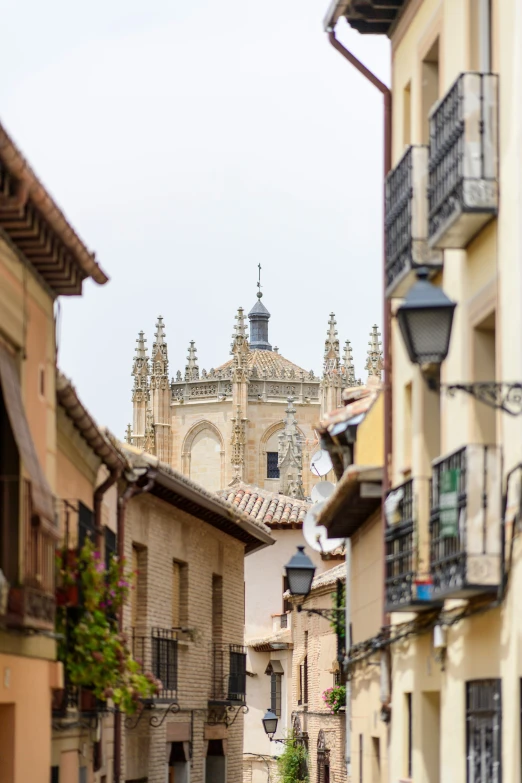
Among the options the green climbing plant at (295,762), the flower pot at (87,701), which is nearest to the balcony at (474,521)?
the flower pot at (87,701)

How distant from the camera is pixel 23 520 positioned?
1235 centimetres

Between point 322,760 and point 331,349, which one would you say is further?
point 331,349

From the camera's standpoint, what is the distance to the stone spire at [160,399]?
105 meters

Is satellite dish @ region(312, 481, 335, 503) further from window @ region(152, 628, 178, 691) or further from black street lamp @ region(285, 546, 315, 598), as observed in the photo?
black street lamp @ region(285, 546, 315, 598)

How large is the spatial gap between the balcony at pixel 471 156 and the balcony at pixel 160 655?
10.7 meters

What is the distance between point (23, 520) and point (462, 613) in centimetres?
310

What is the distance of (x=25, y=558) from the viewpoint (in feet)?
39.9

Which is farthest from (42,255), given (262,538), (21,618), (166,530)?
(262,538)

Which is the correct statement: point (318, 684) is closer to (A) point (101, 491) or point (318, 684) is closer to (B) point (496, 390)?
(A) point (101, 491)

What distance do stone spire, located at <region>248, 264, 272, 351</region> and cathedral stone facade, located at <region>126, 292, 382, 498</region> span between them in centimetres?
826

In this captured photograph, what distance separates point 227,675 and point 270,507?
15611 millimetres

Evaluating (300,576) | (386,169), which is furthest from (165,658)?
(386,169)

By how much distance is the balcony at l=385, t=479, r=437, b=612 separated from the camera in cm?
1271

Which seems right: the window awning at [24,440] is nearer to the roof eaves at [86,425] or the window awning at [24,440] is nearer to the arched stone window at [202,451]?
the roof eaves at [86,425]
